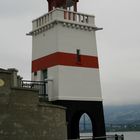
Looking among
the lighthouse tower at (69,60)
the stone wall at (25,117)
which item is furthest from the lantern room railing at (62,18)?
the stone wall at (25,117)

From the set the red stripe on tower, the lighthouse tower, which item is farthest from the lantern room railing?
the red stripe on tower

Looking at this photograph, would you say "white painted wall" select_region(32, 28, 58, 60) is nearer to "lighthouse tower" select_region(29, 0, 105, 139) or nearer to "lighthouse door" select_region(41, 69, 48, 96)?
"lighthouse tower" select_region(29, 0, 105, 139)

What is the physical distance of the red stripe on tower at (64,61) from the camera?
2428 centimetres

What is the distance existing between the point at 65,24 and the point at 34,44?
3224 mm

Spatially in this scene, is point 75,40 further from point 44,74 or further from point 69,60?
point 44,74

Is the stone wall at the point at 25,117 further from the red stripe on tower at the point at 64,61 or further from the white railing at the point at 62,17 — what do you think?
the white railing at the point at 62,17

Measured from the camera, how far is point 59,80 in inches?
938

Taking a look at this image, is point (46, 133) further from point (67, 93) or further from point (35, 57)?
point (35, 57)

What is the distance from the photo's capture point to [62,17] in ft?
81.3

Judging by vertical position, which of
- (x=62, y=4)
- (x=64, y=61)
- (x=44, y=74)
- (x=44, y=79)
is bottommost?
(x=44, y=79)

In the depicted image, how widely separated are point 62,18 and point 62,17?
84 mm

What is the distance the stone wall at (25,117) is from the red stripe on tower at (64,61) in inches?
160

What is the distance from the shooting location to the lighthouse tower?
948 inches

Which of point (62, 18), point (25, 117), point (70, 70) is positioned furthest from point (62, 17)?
point (25, 117)
